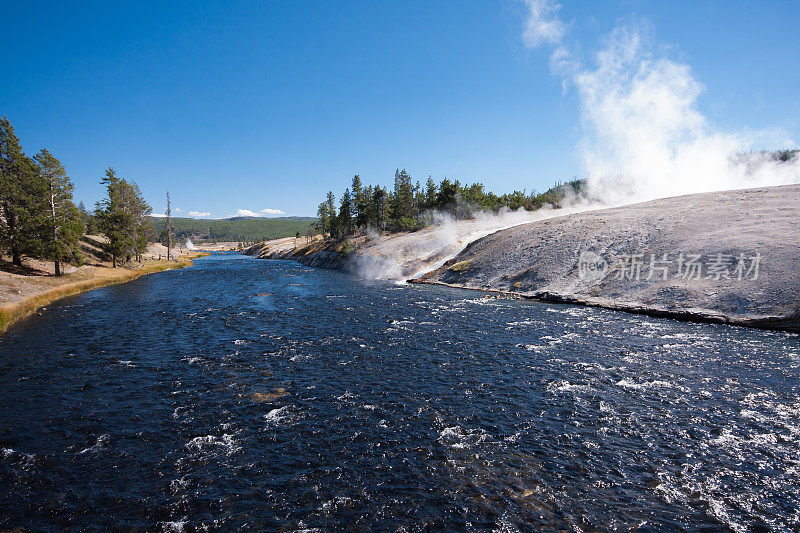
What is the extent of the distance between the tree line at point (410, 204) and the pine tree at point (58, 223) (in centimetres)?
6743

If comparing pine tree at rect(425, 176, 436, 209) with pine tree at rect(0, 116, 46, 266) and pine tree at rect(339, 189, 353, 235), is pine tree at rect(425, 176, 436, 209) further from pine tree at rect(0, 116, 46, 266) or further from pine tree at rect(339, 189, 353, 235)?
Result: pine tree at rect(0, 116, 46, 266)

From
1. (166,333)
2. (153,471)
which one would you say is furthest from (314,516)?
(166,333)

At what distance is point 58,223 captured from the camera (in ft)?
163

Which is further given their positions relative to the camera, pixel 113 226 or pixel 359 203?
pixel 359 203

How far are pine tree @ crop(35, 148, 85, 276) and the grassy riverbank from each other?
10.2 ft

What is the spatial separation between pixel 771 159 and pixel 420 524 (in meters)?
116

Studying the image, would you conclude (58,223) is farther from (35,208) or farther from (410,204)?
(410,204)

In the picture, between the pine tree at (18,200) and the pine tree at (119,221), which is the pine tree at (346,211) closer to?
the pine tree at (119,221)

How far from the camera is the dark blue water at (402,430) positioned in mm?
9250

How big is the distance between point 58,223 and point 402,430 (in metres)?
62.4

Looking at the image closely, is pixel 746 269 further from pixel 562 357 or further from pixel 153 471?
pixel 153 471

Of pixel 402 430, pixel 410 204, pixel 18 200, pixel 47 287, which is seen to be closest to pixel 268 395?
pixel 402 430

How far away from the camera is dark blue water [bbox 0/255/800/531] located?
30.3 ft

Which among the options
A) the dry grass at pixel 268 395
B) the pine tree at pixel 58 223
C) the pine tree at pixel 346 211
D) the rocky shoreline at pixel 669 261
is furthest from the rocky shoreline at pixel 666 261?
the pine tree at pixel 346 211
